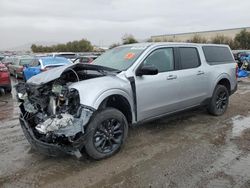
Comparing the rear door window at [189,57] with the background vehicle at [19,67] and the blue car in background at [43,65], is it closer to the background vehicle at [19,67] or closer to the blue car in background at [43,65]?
the blue car in background at [43,65]

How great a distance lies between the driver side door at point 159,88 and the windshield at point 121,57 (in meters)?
0.23

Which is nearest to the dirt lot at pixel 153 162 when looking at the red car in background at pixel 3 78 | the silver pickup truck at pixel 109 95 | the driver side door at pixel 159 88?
the silver pickup truck at pixel 109 95

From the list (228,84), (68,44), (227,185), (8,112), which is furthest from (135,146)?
(68,44)

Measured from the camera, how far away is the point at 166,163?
13.8 ft

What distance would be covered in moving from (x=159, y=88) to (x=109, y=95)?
119 cm

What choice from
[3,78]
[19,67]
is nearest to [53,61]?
[3,78]

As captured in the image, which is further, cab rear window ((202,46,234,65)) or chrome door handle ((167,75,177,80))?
cab rear window ((202,46,234,65))

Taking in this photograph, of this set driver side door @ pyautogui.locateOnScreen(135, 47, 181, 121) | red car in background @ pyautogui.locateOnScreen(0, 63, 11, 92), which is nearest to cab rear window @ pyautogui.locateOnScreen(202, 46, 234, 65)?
driver side door @ pyautogui.locateOnScreen(135, 47, 181, 121)

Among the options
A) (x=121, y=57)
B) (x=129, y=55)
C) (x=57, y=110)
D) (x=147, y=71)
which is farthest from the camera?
(x=121, y=57)

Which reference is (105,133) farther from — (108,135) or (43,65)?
(43,65)

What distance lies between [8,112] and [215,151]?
5708 mm

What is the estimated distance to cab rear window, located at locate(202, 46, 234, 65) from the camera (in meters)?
6.74

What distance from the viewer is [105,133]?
4324 millimetres

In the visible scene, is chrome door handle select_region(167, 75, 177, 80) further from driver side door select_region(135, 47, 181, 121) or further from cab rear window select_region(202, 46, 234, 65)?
cab rear window select_region(202, 46, 234, 65)
